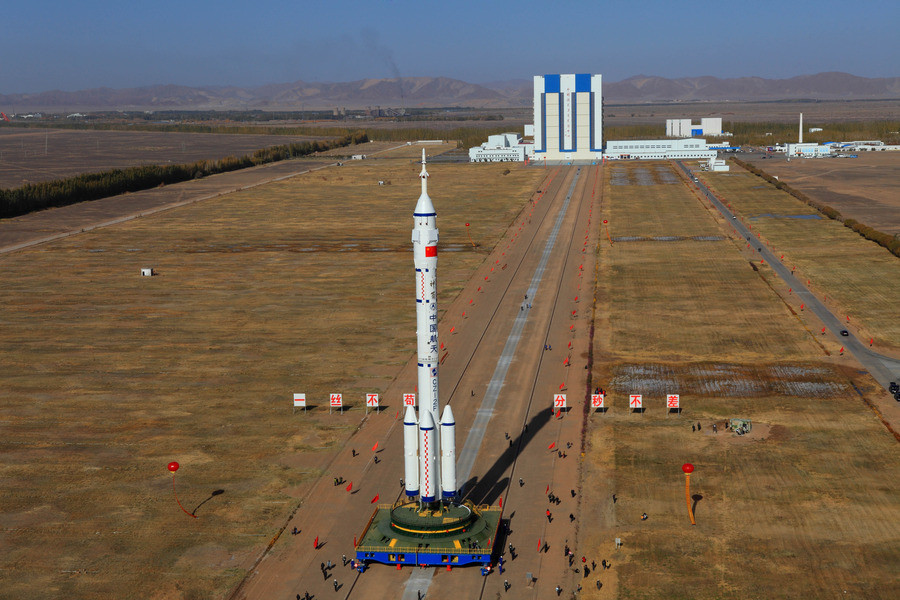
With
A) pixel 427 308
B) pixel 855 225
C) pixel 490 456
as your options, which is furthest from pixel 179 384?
pixel 855 225

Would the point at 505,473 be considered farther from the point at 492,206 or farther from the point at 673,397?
the point at 492,206

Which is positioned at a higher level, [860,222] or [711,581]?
[860,222]

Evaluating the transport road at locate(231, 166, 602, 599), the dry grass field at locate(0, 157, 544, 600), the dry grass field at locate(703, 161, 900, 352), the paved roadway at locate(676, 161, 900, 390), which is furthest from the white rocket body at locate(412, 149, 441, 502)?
the dry grass field at locate(703, 161, 900, 352)

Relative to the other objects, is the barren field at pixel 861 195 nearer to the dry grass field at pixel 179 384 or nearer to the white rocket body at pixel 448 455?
the dry grass field at pixel 179 384

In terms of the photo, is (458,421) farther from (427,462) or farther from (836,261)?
(836,261)

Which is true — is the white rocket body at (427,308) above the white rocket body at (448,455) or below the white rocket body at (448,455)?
above

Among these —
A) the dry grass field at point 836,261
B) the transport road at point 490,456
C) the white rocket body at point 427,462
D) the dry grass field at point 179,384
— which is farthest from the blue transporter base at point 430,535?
the dry grass field at point 836,261

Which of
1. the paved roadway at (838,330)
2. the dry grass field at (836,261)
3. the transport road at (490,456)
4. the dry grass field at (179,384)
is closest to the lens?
the transport road at (490,456)

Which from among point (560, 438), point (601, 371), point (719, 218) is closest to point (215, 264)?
point (601, 371)
